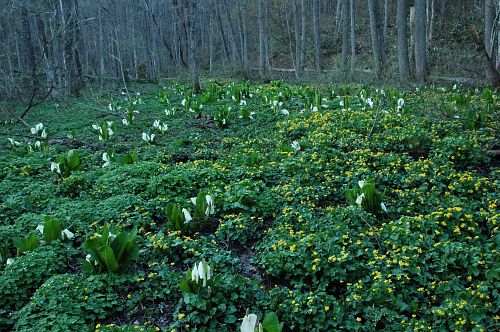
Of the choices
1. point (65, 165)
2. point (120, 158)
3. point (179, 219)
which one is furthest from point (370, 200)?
point (65, 165)

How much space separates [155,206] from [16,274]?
175cm

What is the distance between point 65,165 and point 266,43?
20.5 m

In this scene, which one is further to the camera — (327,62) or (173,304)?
(327,62)

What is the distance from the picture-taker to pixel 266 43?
82.6ft

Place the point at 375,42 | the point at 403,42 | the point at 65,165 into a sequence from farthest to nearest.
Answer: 1. the point at 375,42
2. the point at 403,42
3. the point at 65,165

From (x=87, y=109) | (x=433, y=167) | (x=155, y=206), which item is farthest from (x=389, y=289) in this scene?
(x=87, y=109)

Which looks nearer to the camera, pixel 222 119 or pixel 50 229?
pixel 50 229

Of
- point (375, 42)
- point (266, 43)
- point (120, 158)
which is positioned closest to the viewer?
point (120, 158)

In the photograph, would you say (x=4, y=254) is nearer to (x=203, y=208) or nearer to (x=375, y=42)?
(x=203, y=208)

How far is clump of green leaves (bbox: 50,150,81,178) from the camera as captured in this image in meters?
6.41

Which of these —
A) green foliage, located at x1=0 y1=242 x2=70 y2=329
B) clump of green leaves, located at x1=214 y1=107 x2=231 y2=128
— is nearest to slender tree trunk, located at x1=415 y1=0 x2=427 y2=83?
clump of green leaves, located at x1=214 y1=107 x2=231 y2=128

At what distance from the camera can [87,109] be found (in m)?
13.4

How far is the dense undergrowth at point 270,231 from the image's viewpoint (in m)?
3.16

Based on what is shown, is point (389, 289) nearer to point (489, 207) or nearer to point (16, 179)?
point (489, 207)
